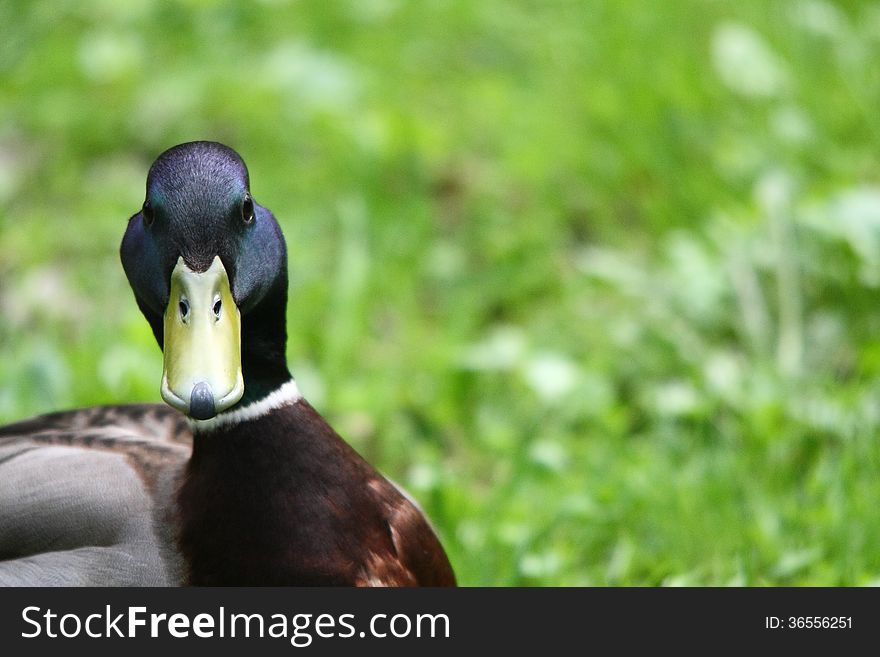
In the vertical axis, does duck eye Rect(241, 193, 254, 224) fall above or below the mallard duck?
above

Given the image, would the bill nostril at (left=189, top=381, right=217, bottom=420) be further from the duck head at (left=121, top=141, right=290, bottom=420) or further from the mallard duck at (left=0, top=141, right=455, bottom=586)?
the mallard duck at (left=0, top=141, right=455, bottom=586)

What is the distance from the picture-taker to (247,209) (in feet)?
6.70

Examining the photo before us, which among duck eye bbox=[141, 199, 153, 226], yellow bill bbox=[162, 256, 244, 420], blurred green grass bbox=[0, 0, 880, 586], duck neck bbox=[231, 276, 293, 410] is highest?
blurred green grass bbox=[0, 0, 880, 586]

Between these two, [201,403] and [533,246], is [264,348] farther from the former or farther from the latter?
[533,246]

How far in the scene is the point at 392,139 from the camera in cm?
423

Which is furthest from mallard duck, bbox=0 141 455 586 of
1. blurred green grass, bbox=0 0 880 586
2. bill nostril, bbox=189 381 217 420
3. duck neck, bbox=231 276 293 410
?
blurred green grass, bbox=0 0 880 586

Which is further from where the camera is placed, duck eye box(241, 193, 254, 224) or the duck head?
duck eye box(241, 193, 254, 224)

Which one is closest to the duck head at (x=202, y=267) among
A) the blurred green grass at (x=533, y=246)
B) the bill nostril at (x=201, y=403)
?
the bill nostril at (x=201, y=403)

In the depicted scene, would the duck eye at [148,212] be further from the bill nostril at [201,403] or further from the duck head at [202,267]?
the bill nostril at [201,403]

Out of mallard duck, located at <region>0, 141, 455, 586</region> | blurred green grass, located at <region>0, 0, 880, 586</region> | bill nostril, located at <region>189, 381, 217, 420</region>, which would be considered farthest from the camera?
blurred green grass, located at <region>0, 0, 880, 586</region>

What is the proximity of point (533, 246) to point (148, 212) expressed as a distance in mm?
2092

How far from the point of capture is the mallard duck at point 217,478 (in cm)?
198

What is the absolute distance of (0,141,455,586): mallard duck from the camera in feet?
6.49
